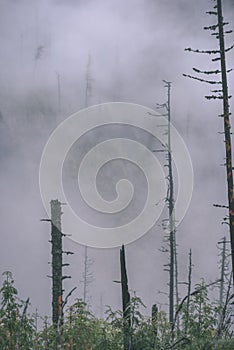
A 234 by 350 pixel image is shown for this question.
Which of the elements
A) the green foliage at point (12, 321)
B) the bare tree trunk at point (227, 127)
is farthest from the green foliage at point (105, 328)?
the bare tree trunk at point (227, 127)

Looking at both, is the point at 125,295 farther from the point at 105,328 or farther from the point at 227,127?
the point at 227,127

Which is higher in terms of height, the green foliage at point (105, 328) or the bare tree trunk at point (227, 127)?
the bare tree trunk at point (227, 127)

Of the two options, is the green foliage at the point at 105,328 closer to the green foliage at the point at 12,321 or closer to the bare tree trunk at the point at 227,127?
the green foliage at the point at 12,321

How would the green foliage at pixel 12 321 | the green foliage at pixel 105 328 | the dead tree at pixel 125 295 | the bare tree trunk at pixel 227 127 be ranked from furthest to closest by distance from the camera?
the bare tree trunk at pixel 227 127 → the green foliage at pixel 12 321 → the green foliage at pixel 105 328 → the dead tree at pixel 125 295

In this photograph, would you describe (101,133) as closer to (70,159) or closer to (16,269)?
(70,159)

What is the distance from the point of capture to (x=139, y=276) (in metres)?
126

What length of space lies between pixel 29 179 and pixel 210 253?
78763 mm

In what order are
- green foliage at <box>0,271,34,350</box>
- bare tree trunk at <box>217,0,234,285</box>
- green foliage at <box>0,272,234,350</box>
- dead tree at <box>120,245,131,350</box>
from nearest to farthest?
dead tree at <box>120,245,131,350</box>
green foliage at <box>0,272,234,350</box>
green foliage at <box>0,271,34,350</box>
bare tree trunk at <box>217,0,234,285</box>

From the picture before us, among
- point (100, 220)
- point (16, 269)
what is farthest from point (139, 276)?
point (100, 220)

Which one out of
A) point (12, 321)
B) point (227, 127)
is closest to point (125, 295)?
point (12, 321)

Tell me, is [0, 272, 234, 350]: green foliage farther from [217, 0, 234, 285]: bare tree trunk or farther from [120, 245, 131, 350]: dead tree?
[217, 0, 234, 285]: bare tree trunk

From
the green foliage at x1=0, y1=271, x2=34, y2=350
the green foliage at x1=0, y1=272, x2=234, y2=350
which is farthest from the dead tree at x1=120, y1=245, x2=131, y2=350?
the green foliage at x1=0, y1=271, x2=34, y2=350

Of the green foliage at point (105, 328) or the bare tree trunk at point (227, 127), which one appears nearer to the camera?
the green foliage at point (105, 328)

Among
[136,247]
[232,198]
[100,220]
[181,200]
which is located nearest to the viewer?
[232,198]
